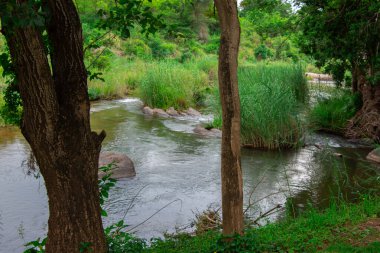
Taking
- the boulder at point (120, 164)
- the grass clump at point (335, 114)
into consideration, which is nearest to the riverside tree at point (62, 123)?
the boulder at point (120, 164)

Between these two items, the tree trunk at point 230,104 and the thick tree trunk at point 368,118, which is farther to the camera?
the thick tree trunk at point 368,118

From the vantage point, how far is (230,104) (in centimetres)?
341

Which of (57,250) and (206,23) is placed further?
(206,23)

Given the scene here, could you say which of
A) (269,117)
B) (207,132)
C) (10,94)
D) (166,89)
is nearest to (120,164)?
(269,117)

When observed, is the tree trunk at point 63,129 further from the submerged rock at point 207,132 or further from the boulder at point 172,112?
the boulder at point 172,112

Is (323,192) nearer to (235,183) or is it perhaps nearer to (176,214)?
(176,214)

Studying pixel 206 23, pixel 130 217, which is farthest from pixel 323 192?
pixel 206 23

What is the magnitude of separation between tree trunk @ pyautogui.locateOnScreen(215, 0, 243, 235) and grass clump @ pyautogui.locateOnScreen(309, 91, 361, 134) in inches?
311

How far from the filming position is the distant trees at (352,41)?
8.48 m

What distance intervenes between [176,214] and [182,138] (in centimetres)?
491

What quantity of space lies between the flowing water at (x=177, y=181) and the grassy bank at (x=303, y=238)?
869mm

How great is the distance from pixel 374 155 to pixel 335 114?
254cm

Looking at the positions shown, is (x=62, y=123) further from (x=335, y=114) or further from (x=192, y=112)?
(x=192, y=112)

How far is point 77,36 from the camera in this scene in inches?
132
